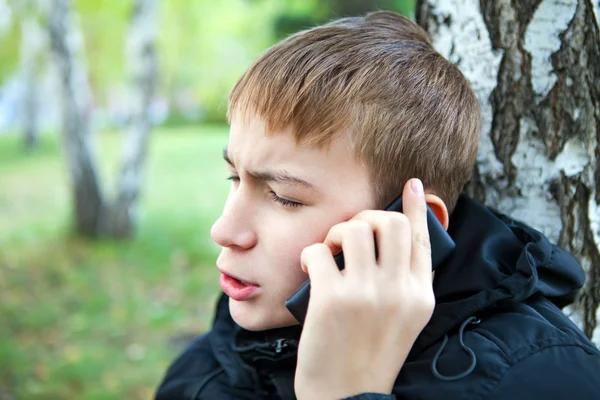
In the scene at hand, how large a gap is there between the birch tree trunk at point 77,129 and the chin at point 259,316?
5.66 meters

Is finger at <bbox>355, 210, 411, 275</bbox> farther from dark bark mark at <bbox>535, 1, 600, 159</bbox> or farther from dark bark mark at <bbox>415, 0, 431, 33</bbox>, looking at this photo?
dark bark mark at <bbox>415, 0, 431, 33</bbox>

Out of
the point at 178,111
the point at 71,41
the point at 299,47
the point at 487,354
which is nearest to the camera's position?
the point at 487,354

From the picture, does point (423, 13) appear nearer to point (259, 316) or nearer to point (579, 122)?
point (579, 122)

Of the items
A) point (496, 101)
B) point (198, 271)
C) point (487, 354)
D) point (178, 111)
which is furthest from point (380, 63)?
point (178, 111)

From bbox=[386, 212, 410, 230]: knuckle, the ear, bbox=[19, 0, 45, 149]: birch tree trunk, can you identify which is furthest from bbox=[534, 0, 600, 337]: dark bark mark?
bbox=[19, 0, 45, 149]: birch tree trunk

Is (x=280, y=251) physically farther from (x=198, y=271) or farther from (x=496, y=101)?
(x=198, y=271)

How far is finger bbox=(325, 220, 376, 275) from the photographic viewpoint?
4.00ft

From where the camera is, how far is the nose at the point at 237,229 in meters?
1.41

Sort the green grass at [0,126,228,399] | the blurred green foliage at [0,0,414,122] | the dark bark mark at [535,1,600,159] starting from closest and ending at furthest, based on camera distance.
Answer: the dark bark mark at [535,1,600,159] < the green grass at [0,126,228,399] < the blurred green foliage at [0,0,414,122]

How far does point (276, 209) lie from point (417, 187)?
0.34 metres

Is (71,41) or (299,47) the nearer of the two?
(299,47)

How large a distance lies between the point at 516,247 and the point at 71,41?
6.06 m

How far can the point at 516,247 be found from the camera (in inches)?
55.2

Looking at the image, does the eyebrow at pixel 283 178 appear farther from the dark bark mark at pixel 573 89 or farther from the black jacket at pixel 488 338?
the dark bark mark at pixel 573 89
